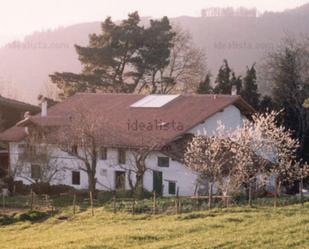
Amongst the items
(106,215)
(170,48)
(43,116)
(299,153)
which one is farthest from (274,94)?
(106,215)

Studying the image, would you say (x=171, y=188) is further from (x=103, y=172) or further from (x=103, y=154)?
(x=103, y=154)

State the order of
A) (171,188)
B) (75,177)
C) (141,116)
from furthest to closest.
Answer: (141,116) < (75,177) < (171,188)

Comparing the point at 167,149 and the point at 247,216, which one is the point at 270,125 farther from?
the point at 247,216

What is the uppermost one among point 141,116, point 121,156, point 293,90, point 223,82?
point 223,82

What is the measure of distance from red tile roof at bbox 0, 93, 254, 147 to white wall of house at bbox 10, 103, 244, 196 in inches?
24.7

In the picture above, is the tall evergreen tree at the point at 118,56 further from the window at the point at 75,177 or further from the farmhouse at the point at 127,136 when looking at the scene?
the window at the point at 75,177

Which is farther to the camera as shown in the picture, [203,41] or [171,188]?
[203,41]

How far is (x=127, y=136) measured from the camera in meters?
36.5

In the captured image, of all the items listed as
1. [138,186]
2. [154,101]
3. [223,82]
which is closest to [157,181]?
[138,186]

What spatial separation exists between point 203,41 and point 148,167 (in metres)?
64.3

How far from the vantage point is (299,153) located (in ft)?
137

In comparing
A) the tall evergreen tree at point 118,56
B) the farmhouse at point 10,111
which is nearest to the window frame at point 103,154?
the farmhouse at point 10,111

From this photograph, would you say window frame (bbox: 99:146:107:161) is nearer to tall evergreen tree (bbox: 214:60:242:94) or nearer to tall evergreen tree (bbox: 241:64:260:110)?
tall evergreen tree (bbox: 241:64:260:110)

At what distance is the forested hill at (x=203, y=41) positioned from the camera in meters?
91.1
